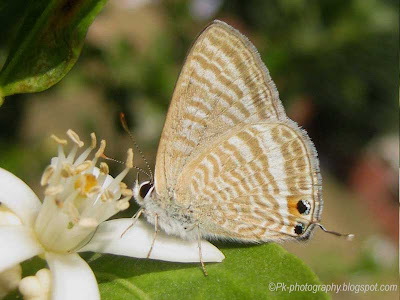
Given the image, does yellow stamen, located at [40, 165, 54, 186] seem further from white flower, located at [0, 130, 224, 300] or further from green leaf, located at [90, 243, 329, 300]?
green leaf, located at [90, 243, 329, 300]

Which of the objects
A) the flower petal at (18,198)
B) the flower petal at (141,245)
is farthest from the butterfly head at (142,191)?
the flower petal at (18,198)

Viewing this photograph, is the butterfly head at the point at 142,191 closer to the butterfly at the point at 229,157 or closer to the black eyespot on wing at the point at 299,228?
the butterfly at the point at 229,157

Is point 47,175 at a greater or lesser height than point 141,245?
greater

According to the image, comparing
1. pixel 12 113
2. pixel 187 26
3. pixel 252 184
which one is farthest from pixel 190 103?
pixel 187 26

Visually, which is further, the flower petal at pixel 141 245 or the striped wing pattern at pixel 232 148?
the striped wing pattern at pixel 232 148

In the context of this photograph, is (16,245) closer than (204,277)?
Yes

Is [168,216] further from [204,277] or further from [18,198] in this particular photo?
[18,198]

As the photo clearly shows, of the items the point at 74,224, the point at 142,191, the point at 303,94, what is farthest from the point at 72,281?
the point at 303,94

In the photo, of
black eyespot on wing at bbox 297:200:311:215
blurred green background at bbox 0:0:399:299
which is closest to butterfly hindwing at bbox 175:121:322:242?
black eyespot on wing at bbox 297:200:311:215
